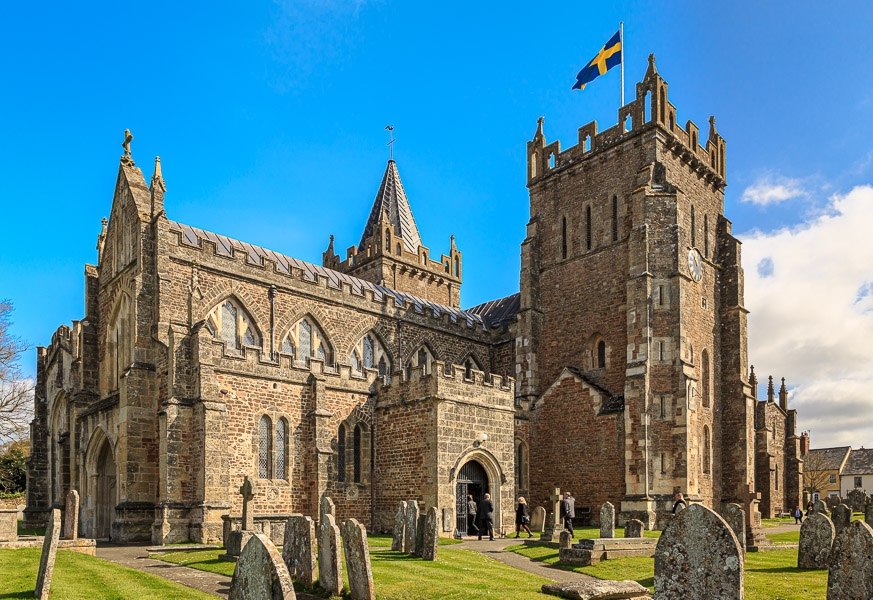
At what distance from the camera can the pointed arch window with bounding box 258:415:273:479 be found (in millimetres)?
22547

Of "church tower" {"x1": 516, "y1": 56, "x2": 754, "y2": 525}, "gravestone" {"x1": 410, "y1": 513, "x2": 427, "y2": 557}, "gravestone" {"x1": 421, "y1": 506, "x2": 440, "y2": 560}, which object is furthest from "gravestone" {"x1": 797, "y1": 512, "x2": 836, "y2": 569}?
"church tower" {"x1": 516, "y1": 56, "x2": 754, "y2": 525}

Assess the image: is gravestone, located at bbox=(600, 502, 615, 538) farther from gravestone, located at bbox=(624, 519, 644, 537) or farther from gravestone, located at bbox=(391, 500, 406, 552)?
gravestone, located at bbox=(391, 500, 406, 552)

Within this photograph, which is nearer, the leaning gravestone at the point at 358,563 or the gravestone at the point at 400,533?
the leaning gravestone at the point at 358,563

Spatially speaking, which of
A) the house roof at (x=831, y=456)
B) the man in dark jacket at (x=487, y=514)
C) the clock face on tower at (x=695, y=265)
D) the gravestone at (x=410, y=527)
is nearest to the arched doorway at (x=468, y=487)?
the man in dark jacket at (x=487, y=514)

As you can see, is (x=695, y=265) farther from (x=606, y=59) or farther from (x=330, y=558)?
(x=330, y=558)

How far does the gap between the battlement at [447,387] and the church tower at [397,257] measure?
16.6 metres

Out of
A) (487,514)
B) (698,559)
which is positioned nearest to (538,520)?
(487,514)

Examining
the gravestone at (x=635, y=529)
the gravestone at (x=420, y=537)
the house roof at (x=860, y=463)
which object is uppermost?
the gravestone at (x=420, y=537)

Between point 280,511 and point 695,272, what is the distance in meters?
18.3

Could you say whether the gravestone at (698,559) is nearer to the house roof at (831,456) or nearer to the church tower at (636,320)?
the church tower at (636,320)

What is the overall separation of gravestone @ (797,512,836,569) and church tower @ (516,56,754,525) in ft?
35.6

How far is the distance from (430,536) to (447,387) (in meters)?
8.54

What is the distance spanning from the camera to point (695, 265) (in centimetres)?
2973

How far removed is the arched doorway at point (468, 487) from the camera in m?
24.2
